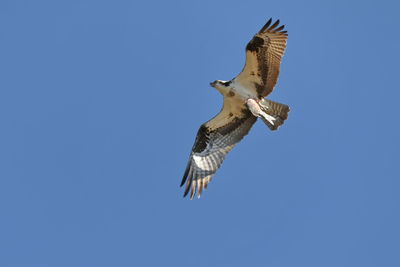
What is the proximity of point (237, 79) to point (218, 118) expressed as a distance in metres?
1.17

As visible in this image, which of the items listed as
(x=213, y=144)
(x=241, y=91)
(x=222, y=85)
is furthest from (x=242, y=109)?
(x=213, y=144)

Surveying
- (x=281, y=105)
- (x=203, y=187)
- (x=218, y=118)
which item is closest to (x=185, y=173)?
(x=203, y=187)

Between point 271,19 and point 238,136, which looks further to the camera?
point 238,136

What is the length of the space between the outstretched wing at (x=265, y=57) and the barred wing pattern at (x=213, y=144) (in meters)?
0.91

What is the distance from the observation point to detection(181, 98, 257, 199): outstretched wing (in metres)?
16.4

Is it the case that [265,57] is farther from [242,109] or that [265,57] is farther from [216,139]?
[216,139]

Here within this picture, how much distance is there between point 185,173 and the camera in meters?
16.4

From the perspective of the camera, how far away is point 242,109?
54.0ft

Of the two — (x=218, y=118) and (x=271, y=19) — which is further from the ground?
(x=271, y=19)

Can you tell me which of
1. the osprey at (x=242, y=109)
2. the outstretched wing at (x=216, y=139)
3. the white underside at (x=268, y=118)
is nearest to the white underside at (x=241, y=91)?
the osprey at (x=242, y=109)

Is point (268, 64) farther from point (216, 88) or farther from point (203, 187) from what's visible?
point (203, 187)

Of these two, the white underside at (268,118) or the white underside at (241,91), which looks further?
the white underside at (241,91)

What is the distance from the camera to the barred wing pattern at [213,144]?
16438 millimetres

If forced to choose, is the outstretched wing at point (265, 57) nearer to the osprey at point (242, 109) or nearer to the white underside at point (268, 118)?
the osprey at point (242, 109)
